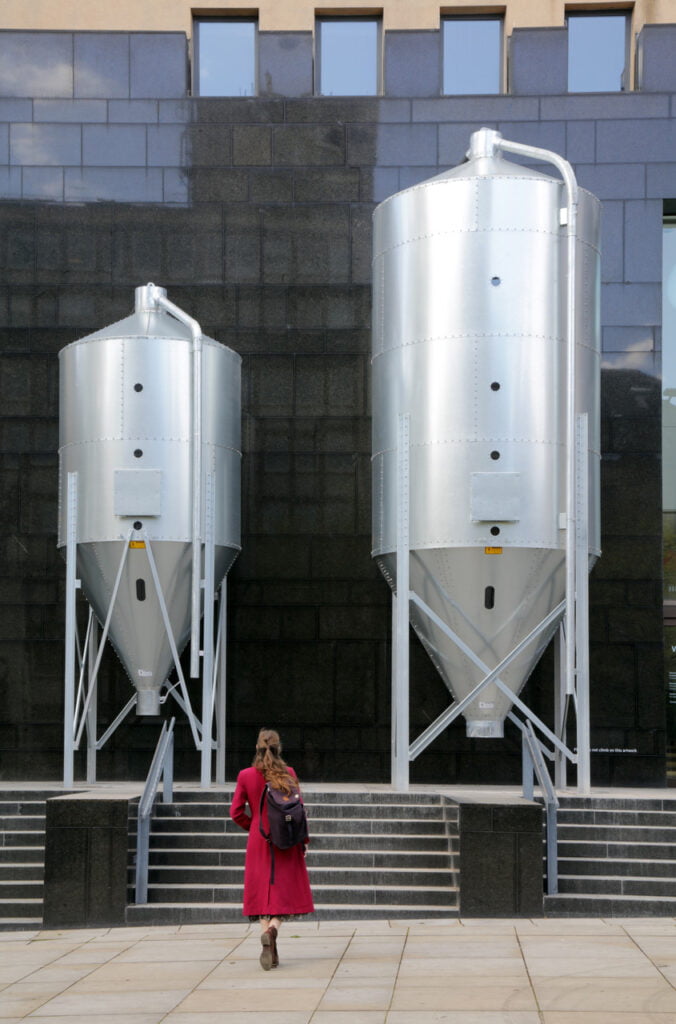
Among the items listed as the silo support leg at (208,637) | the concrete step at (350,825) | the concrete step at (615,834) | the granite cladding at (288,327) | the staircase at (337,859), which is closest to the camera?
the staircase at (337,859)

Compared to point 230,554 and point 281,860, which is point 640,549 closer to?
point 230,554

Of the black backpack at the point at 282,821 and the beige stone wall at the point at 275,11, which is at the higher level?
the beige stone wall at the point at 275,11

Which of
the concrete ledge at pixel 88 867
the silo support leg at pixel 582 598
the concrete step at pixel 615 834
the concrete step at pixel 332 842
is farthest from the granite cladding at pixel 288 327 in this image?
the concrete ledge at pixel 88 867

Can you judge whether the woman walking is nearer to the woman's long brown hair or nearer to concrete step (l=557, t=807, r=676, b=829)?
the woman's long brown hair

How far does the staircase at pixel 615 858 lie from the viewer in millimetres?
12984

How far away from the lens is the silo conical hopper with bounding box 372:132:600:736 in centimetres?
1528

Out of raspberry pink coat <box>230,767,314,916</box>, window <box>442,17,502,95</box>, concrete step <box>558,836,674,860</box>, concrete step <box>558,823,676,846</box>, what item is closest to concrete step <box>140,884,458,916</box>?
concrete step <box>558,836,674,860</box>

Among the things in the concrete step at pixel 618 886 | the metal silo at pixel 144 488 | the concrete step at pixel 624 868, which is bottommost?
the concrete step at pixel 618 886

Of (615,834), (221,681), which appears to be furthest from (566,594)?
(221,681)

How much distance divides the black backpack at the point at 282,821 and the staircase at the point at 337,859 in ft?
9.41

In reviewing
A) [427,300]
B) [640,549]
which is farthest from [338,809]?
[640,549]

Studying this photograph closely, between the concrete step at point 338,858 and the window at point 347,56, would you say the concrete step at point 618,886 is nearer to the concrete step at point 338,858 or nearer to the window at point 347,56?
the concrete step at point 338,858

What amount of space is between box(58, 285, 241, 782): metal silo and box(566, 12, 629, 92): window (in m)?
6.96

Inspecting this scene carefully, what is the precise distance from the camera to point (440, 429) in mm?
15484
